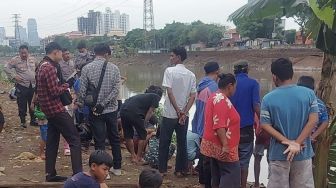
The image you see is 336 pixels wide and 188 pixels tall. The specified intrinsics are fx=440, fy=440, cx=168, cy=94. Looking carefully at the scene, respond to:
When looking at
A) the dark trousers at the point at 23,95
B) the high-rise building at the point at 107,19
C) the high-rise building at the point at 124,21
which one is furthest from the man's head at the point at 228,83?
the high-rise building at the point at 124,21

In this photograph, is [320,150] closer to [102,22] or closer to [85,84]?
[85,84]

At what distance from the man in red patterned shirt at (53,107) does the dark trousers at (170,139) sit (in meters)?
1.07

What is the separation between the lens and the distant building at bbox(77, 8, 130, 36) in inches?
4665

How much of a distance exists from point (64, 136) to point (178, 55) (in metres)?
1.64

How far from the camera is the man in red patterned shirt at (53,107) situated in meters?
4.66

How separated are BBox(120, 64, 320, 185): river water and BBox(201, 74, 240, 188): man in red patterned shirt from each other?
2615mm

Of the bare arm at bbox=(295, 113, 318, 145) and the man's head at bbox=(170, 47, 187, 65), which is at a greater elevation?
the man's head at bbox=(170, 47, 187, 65)

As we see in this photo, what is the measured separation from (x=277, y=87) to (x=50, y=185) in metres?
2.52

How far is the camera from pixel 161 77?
115 feet

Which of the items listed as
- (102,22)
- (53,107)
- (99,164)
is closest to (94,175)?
(99,164)

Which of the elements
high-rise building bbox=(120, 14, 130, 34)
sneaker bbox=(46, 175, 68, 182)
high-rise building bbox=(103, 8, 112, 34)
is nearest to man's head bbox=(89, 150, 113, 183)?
sneaker bbox=(46, 175, 68, 182)

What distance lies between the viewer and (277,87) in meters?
3.53

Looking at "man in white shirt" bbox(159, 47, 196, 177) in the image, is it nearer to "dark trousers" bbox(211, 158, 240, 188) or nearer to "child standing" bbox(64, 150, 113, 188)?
"dark trousers" bbox(211, 158, 240, 188)

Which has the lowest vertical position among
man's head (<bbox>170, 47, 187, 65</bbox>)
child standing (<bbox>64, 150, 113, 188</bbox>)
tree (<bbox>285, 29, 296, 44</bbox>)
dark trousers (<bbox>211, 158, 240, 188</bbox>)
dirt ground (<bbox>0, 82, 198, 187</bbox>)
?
dirt ground (<bbox>0, 82, 198, 187</bbox>)
